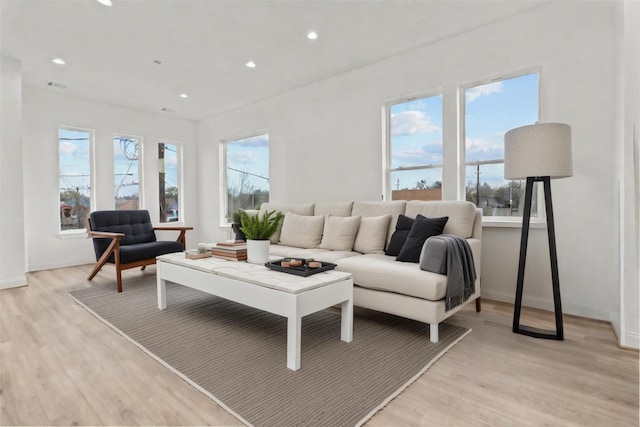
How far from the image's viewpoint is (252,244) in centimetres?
266

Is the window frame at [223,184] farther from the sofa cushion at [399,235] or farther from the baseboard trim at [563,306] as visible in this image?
the baseboard trim at [563,306]

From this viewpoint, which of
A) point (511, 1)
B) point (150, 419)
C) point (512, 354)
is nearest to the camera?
point (150, 419)

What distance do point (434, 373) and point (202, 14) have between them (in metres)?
3.41

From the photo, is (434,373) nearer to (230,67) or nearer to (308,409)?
(308,409)

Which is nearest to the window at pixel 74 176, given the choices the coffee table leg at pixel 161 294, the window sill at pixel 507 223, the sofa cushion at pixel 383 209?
the coffee table leg at pixel 161 294

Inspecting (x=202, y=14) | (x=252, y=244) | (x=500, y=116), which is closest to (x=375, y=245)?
(x=252, y=244)

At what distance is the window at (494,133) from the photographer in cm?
319

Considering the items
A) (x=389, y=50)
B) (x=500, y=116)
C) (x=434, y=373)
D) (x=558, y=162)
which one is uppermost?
(x=389, y=50)

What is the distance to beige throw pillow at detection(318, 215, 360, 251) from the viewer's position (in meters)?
3.54

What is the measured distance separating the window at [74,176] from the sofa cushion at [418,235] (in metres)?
5.20

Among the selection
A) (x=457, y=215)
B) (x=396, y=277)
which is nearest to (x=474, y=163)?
(x=457, y=215)

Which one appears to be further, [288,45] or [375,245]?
[288,45]

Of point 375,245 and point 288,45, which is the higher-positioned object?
point 288,45

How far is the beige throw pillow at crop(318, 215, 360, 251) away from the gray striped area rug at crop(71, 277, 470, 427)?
2.47ft
